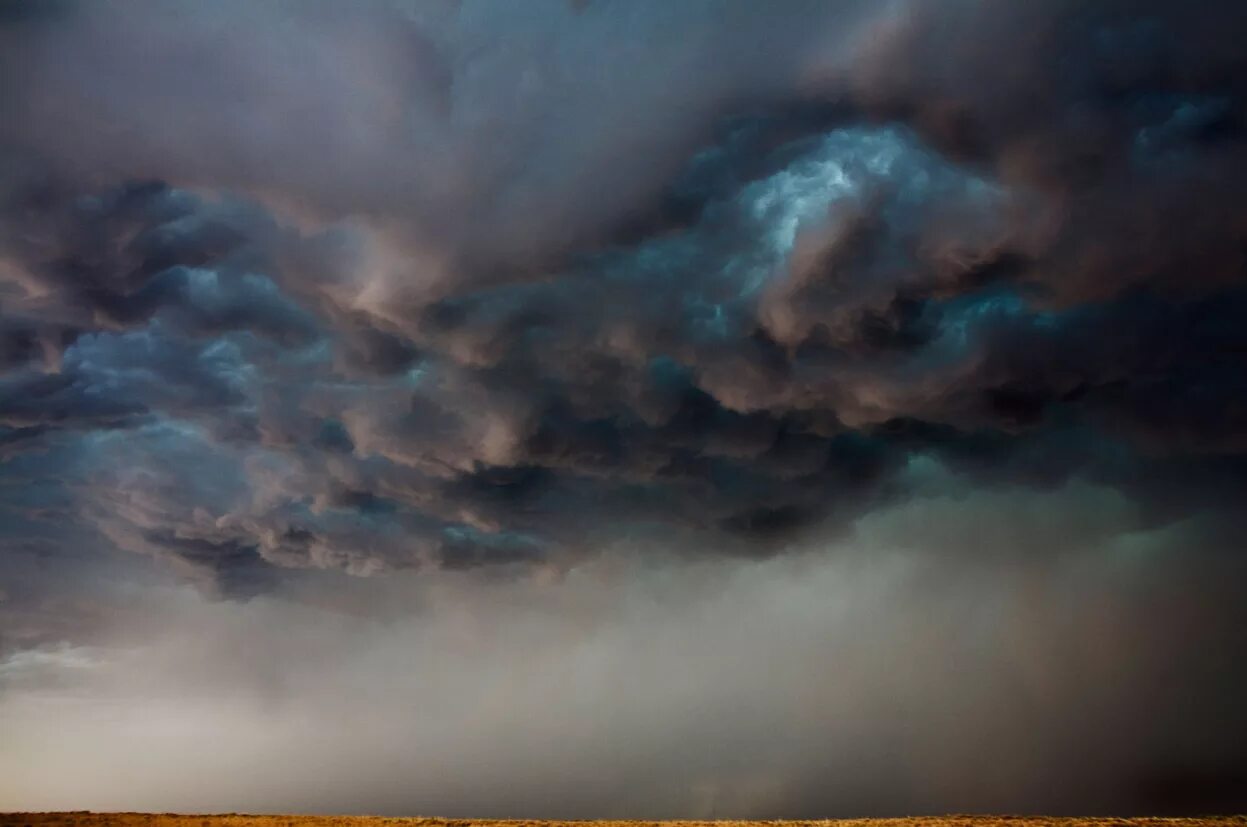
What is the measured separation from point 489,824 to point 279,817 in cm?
2236

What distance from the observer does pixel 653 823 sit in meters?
89.7

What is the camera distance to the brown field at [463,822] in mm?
80500

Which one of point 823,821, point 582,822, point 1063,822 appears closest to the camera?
point 1063,822

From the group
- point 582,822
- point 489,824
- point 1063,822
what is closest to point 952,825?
point 1063,822

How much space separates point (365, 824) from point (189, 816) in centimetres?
1981

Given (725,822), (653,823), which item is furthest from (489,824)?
(725,822)

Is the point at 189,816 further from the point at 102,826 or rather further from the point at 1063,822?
the point at 1063,822

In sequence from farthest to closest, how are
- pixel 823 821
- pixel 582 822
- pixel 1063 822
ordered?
pixel 582 822 → pixel 823 821 → pixel 1063 822

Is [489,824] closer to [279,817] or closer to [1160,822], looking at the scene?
[279,817]

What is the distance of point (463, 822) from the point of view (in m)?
94.1

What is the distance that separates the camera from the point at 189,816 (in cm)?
9700

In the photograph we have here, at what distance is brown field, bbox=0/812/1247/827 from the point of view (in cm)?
8050

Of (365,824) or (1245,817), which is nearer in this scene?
(1245,817)

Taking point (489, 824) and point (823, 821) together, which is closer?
point (823, 821)
